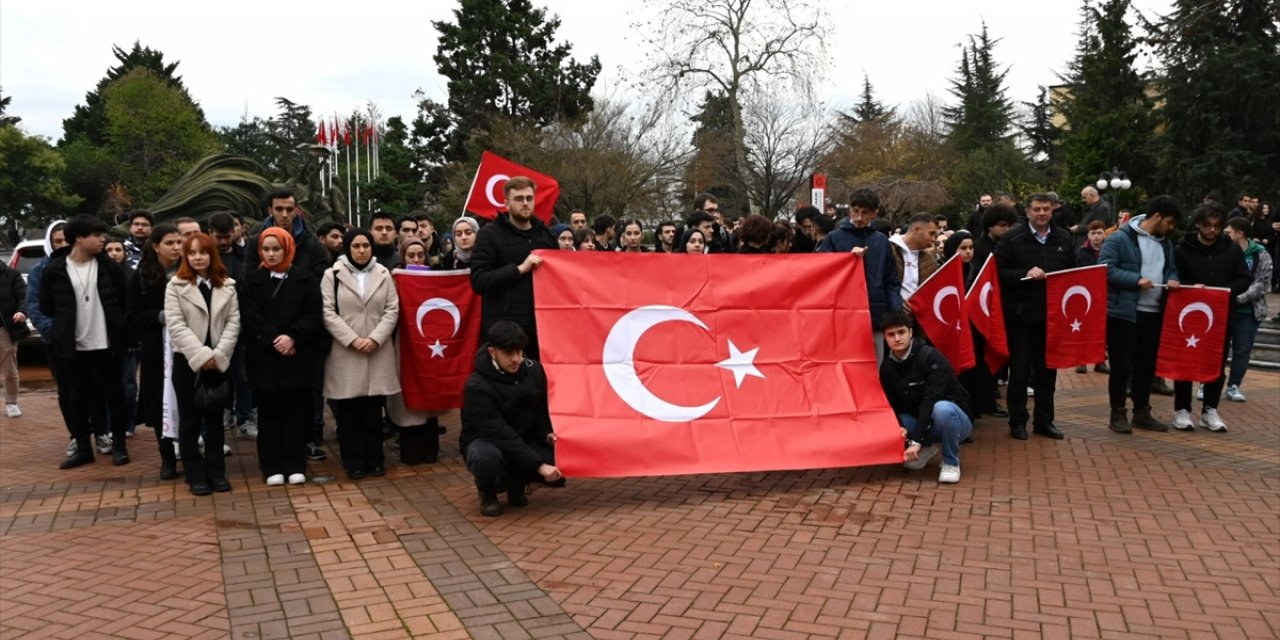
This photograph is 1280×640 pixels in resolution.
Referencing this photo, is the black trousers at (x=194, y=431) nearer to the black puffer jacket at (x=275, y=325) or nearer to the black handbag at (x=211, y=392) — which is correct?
the black handbag at (x=211, y=392)

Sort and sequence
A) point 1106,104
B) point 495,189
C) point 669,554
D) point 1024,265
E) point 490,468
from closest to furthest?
point 669,554
point 490,468
point 1024,265
point 495,189
point 1106,104

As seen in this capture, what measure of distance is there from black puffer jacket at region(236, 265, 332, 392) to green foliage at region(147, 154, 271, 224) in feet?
38.1

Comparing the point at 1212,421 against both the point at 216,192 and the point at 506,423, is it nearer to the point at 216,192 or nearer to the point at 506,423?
the point at 506,423

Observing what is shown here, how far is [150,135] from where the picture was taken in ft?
206

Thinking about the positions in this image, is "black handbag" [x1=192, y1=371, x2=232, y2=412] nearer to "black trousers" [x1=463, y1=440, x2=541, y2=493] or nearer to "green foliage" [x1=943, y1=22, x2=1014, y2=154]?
Result: "black trousers" [x1=463, y1=440, x2=541, y2=493]

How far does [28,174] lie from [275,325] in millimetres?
59624

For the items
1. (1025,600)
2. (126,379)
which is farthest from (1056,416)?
(126,379)

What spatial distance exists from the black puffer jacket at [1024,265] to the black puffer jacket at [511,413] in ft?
13.9

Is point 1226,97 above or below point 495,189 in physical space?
above

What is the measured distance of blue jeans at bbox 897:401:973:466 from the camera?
6.72 metres

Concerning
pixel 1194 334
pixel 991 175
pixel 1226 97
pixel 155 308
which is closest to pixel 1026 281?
pixel 1194 334

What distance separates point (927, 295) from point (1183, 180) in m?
31.6

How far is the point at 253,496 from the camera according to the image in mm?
6625

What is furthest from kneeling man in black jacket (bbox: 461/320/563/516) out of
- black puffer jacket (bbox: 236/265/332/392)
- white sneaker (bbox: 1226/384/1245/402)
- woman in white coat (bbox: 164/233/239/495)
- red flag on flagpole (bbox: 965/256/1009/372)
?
white sneaker (bbox: 1226/384/1245/402)
